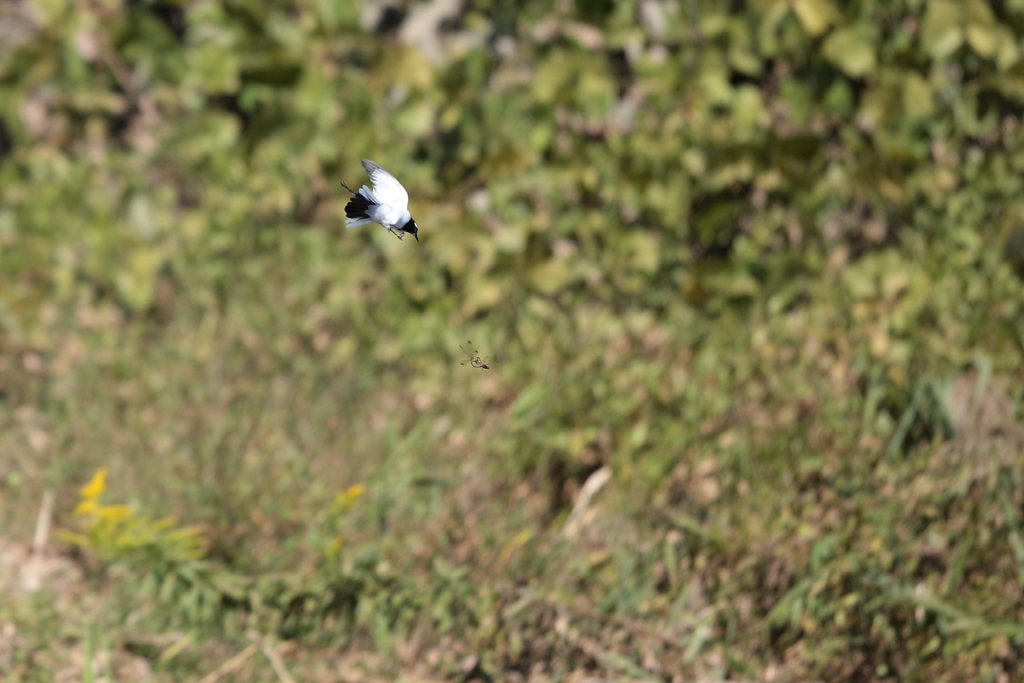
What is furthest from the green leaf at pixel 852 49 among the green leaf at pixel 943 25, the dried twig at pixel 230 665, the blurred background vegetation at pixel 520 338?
the dried twig at pixel 230 665

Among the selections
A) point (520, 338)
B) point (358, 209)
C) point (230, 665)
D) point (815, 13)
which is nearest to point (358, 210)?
point (358, 209)

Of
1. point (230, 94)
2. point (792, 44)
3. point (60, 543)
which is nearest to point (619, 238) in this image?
point (792, 44)

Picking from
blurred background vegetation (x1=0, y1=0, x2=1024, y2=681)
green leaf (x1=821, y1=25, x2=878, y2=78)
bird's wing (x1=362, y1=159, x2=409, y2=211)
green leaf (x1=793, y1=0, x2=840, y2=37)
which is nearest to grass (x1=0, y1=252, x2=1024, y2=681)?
blurred background vegetation (x1=0, y1=0, x2=1024, y2=681)

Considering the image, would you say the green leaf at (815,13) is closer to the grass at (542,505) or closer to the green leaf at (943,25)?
the green leaf at (943,25)

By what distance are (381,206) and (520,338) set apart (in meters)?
1.65

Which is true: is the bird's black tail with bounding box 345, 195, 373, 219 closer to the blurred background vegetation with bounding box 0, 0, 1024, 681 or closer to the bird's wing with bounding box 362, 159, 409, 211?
the bird's wing with bounding box 362, 159, 409, 211

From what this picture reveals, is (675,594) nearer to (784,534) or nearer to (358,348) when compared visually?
(784,534)

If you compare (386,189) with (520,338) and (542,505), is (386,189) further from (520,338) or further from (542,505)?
(520,338)

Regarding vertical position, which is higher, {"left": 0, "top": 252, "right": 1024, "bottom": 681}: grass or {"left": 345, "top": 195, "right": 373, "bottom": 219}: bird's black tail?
{"left": 345, "top": 195, "right": 373, "bottom": 219}: bird's black tail

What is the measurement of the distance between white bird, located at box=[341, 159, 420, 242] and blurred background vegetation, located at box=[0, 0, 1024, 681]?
1056 millimetres

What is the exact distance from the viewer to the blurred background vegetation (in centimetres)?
220

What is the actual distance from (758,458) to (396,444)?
930 mm

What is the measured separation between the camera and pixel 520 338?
2980 mm

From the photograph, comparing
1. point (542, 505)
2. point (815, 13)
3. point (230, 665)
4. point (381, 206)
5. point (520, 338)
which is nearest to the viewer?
point (381, 206)
